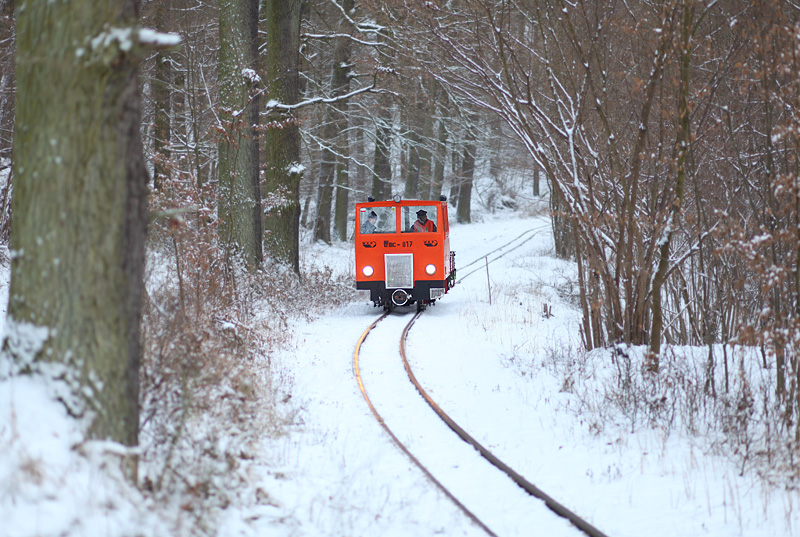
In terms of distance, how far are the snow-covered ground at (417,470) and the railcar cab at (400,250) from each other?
5.01 m

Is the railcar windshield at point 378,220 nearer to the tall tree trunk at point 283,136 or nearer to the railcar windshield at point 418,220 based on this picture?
the railcar windshield at point 418,220

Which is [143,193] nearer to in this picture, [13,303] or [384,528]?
[13,303]

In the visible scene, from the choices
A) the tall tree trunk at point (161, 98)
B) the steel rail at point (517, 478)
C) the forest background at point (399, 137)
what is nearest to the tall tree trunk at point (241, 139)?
the forest background at point (399, 137)

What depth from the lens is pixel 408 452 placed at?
5852mm

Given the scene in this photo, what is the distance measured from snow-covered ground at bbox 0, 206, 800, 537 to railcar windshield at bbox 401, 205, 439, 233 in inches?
210

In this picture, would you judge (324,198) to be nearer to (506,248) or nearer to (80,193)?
(506,248)

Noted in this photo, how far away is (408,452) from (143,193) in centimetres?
327

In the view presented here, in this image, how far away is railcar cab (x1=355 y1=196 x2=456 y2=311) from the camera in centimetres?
1509

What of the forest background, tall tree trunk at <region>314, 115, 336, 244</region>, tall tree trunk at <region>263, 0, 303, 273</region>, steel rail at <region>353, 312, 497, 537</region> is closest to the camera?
the forest background

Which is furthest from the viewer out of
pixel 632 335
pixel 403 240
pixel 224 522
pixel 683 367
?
pixel 403 240

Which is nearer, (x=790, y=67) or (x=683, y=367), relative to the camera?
(x=790, y=67)

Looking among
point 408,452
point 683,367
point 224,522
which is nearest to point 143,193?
point 224,522

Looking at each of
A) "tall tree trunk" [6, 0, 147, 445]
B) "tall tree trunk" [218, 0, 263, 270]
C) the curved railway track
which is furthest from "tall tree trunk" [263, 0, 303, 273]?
"tall tree trunk" [6, 0, 147, 445]

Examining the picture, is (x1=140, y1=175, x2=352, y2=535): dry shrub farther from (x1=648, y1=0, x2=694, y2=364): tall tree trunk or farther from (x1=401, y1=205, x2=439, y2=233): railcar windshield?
(x1=401, y1=205, x2=439, y2=233): railcar windshield
